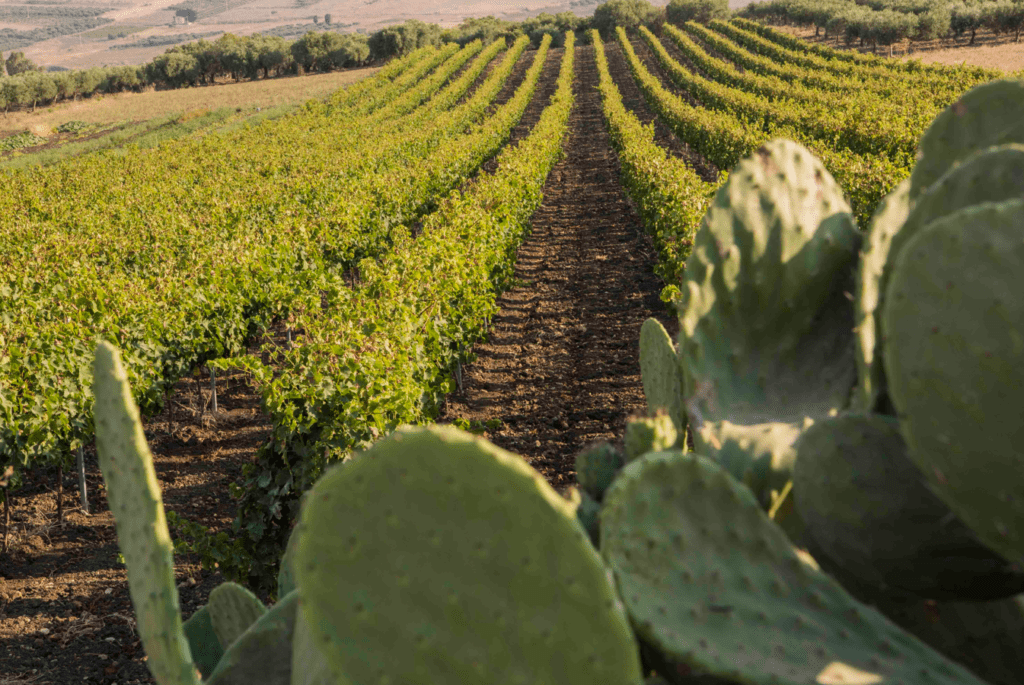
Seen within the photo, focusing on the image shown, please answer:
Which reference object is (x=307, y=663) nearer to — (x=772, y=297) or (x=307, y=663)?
(x=307, y=663)

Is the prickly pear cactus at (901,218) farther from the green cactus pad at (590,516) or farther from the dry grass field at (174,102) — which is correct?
the dry grass field at (174,102)

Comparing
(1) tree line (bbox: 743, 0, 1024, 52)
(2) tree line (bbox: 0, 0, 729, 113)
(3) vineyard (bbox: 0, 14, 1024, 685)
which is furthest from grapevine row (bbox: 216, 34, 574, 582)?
(2) tree line (bbox: 0, 0, 729, 113)

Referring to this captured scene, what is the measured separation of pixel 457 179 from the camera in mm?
22234

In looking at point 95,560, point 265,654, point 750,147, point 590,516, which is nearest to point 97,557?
point 95,560

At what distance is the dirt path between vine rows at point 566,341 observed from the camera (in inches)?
400

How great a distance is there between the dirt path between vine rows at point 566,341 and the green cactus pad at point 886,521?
23.3 ft

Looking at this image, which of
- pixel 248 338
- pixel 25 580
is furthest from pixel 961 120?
pixel 248 338

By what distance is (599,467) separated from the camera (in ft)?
5.22

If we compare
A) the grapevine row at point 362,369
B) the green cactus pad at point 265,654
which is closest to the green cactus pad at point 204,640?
the green cactus pad at point 265,654

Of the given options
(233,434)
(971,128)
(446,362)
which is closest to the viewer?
(971,128)

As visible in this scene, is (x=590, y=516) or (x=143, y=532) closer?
(x=143, y=532)

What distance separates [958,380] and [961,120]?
0.82 m

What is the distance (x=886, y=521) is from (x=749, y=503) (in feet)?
0.70

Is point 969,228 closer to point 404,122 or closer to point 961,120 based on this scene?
point 961,120
